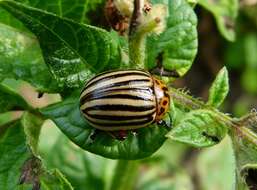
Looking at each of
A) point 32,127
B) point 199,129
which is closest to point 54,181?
point 32,127

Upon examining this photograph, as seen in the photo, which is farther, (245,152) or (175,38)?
(175,38)

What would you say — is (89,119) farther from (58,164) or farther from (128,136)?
(58,164)

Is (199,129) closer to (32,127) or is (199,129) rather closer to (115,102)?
(115,102)

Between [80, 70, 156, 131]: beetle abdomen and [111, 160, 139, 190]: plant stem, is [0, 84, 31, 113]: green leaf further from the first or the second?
[111, 160, 139, 190]: plant stem

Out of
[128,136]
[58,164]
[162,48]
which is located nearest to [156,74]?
[162,48]

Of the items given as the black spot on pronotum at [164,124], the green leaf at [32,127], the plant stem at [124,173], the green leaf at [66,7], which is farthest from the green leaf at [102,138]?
the plant stem at [124,173]

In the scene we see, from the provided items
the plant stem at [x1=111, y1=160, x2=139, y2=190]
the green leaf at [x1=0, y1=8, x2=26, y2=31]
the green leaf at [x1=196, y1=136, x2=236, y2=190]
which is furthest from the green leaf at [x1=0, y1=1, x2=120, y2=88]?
Result: the green leaf at [x1=196, y1=136, x2=236, y2=190]

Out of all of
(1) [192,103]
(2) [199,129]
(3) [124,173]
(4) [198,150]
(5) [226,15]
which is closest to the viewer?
(2) [199,129]
